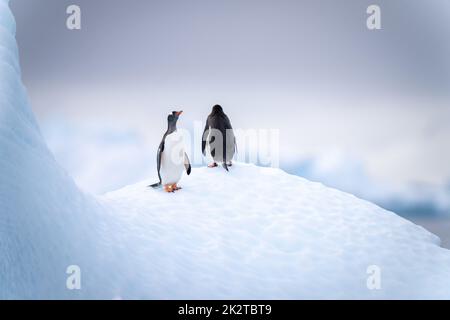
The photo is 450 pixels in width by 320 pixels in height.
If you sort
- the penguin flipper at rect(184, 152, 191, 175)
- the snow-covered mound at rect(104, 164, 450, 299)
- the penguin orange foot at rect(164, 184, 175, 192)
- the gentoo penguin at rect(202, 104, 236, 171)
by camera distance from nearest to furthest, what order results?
the snow-covered mound at rect(104, 164, 450, 299) < the penguin orange foot at rect(164, 184, 175, 192) < the penguin flipper at rect(184, 152, 191, 175) < the gentoo penguin at rect(202, 104, 236, 171)

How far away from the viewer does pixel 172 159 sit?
2.37m

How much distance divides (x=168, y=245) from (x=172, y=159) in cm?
77

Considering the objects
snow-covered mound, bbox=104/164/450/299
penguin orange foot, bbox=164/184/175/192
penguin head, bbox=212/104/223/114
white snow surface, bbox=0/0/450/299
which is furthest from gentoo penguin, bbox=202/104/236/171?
white snow surface, bbox=0/0/450/299

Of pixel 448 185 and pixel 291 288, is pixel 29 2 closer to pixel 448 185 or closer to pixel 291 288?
pixel 291 288

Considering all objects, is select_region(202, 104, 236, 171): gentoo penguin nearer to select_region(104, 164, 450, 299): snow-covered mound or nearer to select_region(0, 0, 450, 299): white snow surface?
select_region(104, 164, 450, 299): snow-covered mound

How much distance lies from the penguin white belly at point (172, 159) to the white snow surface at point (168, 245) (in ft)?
0.71

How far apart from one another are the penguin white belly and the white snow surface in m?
0.22

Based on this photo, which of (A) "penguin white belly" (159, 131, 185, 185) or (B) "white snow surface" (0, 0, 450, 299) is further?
(A) "penguin white belly" (159, 131, 185, 185)

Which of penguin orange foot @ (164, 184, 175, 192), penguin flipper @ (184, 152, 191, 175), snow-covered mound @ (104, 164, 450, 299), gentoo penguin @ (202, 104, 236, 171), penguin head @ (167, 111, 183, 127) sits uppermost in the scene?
penguin head @ (167, 111, 183, 127)

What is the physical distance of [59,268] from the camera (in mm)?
1323

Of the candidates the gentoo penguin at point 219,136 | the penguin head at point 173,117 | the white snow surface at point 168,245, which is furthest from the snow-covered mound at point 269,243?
the penguin head at point 173,117

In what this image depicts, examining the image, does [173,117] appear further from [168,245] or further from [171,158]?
[168,245]

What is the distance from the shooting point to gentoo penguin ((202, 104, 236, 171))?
2.78 m

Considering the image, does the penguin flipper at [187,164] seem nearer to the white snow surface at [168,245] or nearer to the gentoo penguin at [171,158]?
the gentoo penguin at [171,158]
